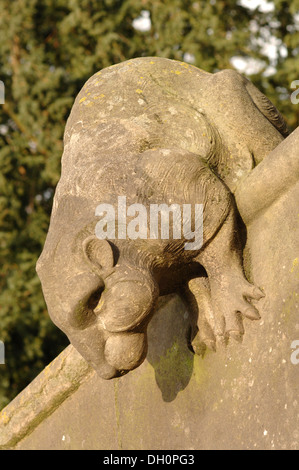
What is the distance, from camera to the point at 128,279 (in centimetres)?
214

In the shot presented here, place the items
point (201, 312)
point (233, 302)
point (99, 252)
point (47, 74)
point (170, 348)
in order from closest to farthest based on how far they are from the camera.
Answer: point (99, 252)
point (233, 302)
point (201, 312)
point (170, 348)
point (47, 74)

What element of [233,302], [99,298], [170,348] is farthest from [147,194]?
[170,348]

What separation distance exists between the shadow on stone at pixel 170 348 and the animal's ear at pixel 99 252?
58cm

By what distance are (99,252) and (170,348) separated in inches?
31.3

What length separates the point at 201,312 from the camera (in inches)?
97.8

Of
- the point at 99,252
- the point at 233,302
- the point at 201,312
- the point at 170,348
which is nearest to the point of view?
the point at 99,252

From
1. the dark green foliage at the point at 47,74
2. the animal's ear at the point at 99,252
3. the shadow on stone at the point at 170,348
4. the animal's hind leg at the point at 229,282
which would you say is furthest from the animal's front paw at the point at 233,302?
the dark green foliage at the point at 47,74

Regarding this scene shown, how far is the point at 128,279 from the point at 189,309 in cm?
50

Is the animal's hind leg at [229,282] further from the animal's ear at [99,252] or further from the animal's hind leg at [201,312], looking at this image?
the animal's ear at [99,252]

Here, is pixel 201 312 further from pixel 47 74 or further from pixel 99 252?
pixel 47 74

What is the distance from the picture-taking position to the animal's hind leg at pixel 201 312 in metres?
2.47

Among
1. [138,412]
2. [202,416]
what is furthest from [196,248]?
[138,412]

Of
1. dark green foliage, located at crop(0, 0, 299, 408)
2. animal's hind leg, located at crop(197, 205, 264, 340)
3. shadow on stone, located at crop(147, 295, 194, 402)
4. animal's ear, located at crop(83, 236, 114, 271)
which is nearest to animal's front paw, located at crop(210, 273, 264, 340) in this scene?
animal's hind leg, located at crop(197, 205, 264, 340)
